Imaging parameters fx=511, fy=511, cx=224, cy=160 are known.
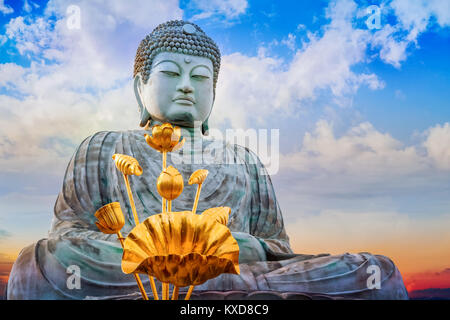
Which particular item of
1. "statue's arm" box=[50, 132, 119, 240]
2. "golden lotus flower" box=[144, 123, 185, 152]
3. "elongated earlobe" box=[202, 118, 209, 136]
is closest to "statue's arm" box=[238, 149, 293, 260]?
"elongated earlobe" box=[202, 118, 209, 136]

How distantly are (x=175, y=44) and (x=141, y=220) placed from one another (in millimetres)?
1640

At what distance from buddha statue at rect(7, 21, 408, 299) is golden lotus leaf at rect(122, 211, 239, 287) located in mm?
1222

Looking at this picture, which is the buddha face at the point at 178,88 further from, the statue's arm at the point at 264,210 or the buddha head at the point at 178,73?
the statue's arm at the point at 264,210

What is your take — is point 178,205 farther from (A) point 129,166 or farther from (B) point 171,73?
(A) point 129,166

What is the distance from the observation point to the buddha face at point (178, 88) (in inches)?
176

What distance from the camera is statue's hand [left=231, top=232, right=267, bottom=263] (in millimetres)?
3385

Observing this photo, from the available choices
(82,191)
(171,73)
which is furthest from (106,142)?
(171,73)

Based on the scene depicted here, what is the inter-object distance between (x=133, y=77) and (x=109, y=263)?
223 centimetres

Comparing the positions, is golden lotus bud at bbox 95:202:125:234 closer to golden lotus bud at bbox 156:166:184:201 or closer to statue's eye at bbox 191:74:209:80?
golden lotus bud at bbox 156:166:184:201

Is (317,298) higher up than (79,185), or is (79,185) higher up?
(79,185)

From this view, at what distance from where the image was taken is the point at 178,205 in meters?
3.97

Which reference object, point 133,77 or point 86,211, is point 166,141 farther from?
point 133,77

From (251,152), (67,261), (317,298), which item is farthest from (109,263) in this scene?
(251,152)
